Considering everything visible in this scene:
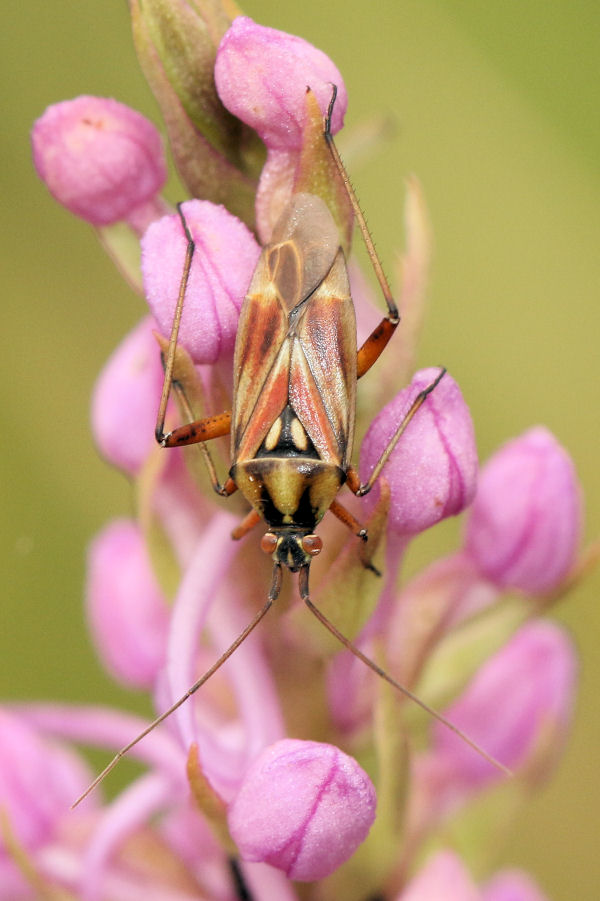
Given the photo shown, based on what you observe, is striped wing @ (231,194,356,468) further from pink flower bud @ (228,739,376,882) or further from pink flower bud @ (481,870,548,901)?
pink flower bud @ (481,870,548,901)

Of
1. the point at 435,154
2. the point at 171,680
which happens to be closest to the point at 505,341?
the point at 435,154

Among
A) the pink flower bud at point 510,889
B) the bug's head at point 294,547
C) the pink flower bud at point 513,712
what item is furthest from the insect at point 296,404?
the pink flower bud at point 510,889

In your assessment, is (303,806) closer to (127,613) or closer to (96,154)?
(127,613)

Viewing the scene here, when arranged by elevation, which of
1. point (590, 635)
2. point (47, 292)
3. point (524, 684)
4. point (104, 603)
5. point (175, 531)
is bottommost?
point (590, 635)

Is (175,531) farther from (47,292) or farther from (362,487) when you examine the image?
(47,292)

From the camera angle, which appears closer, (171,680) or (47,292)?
(171,680)

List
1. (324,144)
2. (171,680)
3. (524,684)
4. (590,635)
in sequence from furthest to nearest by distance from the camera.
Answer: (590,635)
(524,684)
(171,680)
(324,144)

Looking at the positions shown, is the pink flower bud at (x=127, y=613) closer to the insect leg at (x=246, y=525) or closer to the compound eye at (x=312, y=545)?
the insect leg at (x=246, y=525)
